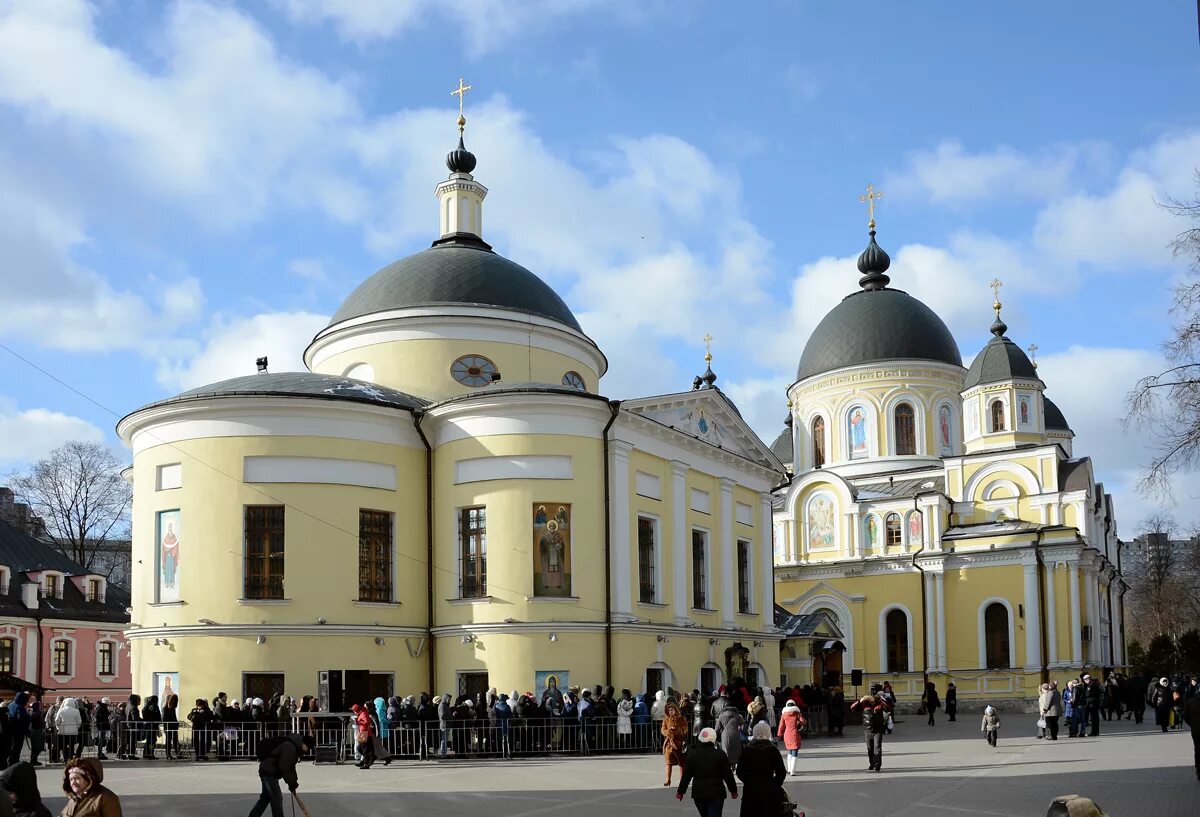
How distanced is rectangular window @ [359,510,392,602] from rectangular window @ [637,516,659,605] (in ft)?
19.4

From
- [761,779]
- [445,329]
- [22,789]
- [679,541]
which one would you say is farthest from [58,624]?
[761,779]

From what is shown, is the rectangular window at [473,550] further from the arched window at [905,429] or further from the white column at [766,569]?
the arched window at [905,429]

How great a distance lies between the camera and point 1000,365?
5338cm

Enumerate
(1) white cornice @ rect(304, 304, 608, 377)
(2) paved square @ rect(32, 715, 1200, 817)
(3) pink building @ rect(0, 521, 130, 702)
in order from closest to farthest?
(2) paved square @ rect(32, 715, 1200, 817) < (1) white cornice @ rect(304, 304, 608, 377) < (3) pink building @ rect(0, 521, 130, 702)

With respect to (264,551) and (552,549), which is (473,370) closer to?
(552,549)

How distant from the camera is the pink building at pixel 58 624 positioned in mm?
43000

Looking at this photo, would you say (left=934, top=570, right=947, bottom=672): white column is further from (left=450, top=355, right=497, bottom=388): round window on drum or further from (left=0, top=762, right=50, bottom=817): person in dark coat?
(left=0, top=762, right=50, bottom=817): person in dark coat

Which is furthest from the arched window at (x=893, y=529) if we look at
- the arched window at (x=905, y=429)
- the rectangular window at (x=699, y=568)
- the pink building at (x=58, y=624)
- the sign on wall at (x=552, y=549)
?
the pink building at (x=58, y=624)

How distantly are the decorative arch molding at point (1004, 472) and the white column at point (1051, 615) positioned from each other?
4341 millimetres

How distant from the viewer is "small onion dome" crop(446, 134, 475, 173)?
38.5 meters

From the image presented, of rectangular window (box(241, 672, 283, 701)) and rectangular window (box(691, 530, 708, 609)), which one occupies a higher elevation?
rectangular window (box(691, 530, 708, 609))

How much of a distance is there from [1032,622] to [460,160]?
28.0 m

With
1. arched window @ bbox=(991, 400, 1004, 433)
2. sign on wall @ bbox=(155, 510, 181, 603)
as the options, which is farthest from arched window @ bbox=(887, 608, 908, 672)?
sign on wall @ bbox=(155, 510, 181, 603)

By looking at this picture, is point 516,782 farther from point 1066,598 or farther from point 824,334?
point 824,334
